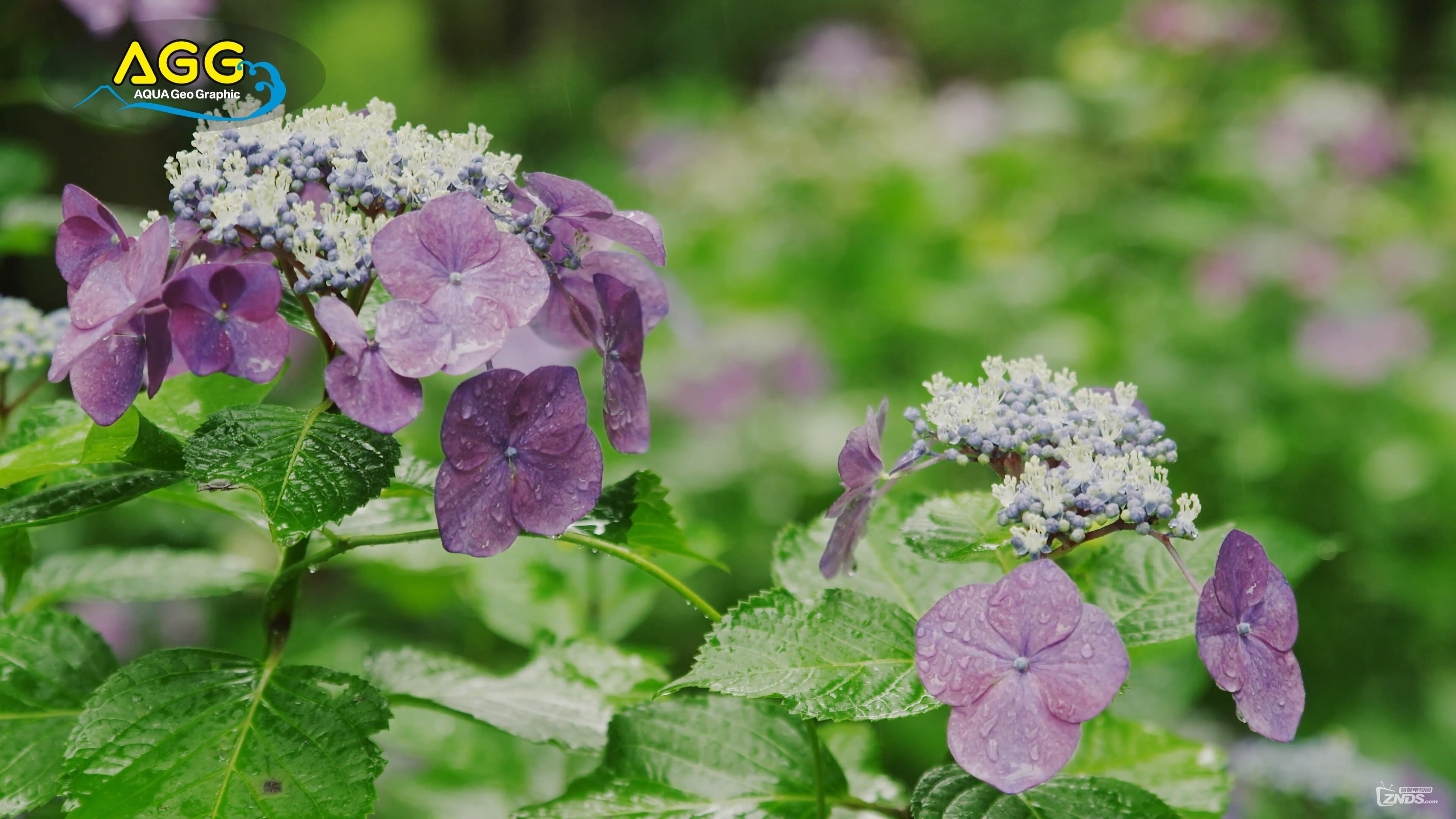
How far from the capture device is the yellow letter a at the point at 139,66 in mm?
1160

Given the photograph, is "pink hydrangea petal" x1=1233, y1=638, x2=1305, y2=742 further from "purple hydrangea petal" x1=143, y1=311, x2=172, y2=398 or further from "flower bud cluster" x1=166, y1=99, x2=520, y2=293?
"purple hydrangea petal" x1=143, y1=311, x2=172, y2=398

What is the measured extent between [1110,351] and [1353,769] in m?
1.76

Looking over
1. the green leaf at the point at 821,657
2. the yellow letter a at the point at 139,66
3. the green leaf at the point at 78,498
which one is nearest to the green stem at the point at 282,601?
the green leaf at the point at 78,498

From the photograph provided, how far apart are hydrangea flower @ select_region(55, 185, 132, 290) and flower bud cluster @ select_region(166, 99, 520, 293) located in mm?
58

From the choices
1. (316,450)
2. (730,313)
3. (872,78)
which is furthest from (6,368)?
(872,78)

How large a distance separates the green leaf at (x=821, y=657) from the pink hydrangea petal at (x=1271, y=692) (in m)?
0.19

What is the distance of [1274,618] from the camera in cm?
70

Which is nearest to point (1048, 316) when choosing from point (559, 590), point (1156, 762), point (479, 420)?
point (559, 590)

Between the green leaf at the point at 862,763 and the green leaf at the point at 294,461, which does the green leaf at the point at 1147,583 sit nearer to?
the green leaf at the point at 862,763

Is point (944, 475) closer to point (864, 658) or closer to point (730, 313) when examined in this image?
point (730, 313)

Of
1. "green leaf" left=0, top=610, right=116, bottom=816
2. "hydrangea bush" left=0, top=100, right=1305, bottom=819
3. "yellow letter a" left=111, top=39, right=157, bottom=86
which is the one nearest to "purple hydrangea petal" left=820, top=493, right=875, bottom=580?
"hydrangea bush" left=0, top=100, right=1305, bottom=819

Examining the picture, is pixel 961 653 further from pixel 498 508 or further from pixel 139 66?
pixel 139 66

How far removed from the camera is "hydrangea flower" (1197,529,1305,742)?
0.67 m

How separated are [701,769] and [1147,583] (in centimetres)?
37
